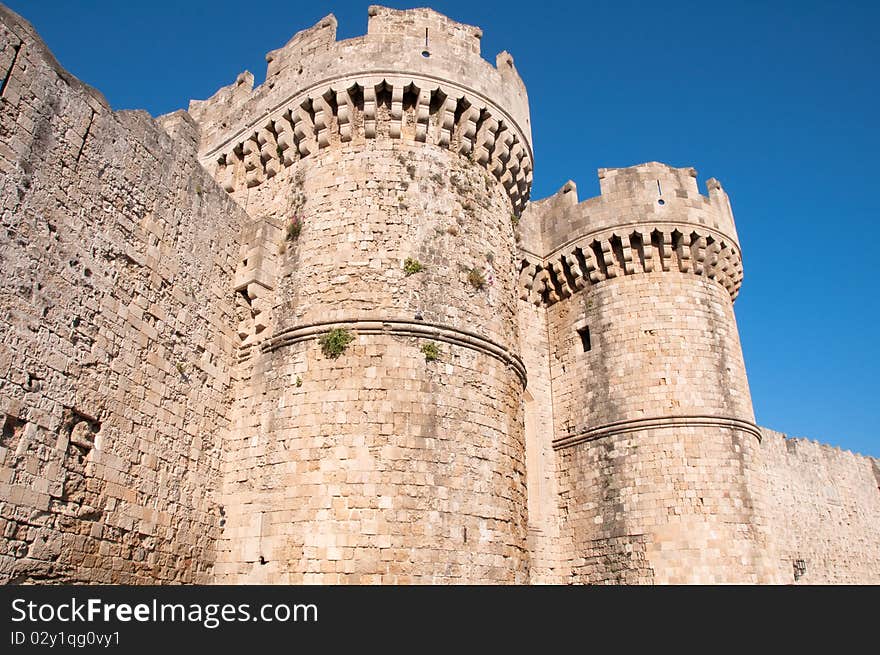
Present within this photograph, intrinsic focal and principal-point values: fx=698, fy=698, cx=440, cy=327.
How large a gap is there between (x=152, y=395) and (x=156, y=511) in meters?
1.15

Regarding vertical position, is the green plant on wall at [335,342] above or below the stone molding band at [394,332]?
below

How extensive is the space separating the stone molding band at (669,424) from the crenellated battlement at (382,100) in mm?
4020

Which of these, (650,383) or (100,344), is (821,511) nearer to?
(650,383)

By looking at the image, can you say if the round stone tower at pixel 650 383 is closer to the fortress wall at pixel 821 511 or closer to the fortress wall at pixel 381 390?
the fortress wall at pixel 381 390

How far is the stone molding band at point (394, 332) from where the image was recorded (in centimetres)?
781

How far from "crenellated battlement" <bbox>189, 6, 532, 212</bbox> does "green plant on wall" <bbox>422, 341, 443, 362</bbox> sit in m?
2.86

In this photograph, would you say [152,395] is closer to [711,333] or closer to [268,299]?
[268,299]

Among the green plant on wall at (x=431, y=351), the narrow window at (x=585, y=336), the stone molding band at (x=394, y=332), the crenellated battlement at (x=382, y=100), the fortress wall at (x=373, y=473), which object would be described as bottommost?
the fortress wall at (x=373, y=473)

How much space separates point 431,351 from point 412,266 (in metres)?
1.07

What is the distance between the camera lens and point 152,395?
7117 mm

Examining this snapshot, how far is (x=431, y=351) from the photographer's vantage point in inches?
308

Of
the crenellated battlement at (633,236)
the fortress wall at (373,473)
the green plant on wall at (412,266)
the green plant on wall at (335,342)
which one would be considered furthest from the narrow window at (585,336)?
the green plant on wall at (335,342)
